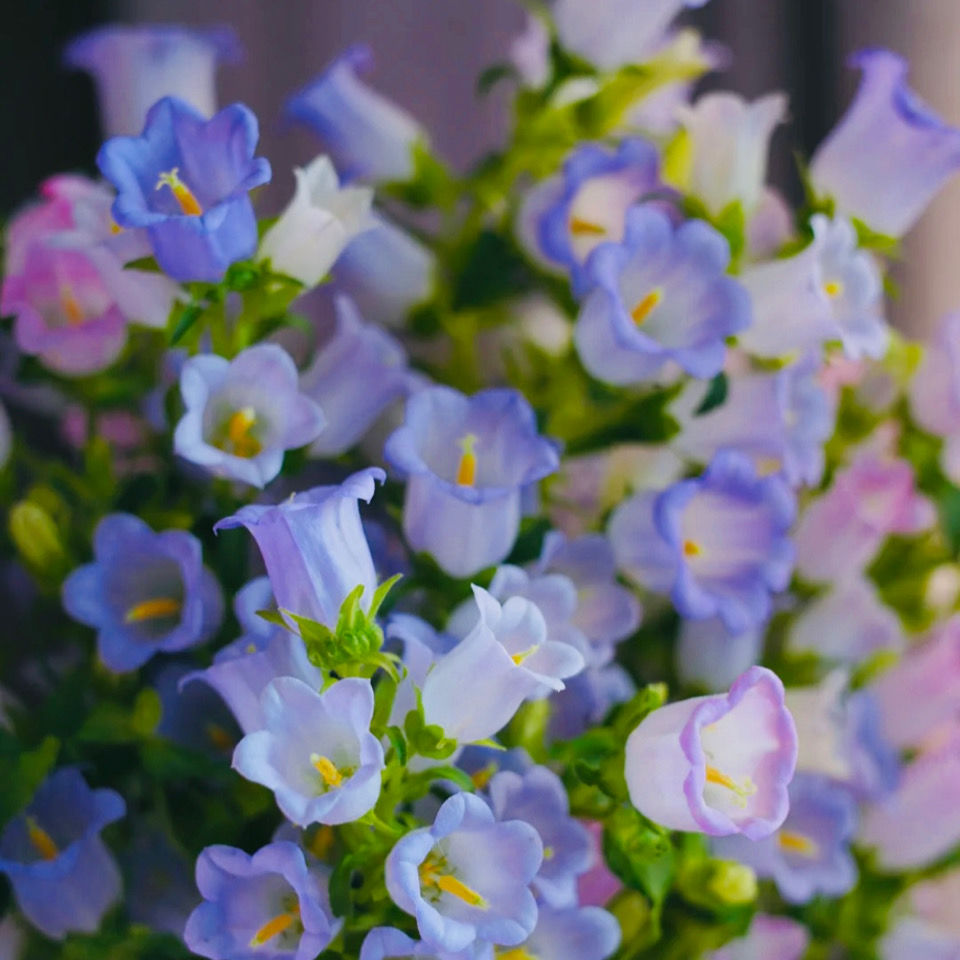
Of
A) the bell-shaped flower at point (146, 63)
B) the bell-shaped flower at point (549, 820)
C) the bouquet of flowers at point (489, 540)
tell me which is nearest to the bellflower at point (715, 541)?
the bouquet of flowers at point (489, 540)

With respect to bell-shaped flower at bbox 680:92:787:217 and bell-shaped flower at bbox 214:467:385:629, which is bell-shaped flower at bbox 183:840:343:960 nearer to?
bell-shaped flower at bbox 214:467:385:629

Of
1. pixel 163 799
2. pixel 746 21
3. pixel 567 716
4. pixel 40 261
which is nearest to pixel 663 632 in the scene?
pixel 567 716

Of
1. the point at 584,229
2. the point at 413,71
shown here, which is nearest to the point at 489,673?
the point at 584,229

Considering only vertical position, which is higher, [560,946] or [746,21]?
[746,21]

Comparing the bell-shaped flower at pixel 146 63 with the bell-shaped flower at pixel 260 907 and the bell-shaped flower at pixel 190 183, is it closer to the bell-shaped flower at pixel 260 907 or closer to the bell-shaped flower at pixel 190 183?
the bell-shaped flower at pixel 190 183

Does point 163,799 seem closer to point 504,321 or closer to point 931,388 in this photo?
point 504,321

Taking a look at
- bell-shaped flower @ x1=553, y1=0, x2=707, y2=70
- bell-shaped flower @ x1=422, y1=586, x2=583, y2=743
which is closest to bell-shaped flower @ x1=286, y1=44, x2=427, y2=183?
bell-shaped flower @ x1=553, y1=0, x2=707, y2=70

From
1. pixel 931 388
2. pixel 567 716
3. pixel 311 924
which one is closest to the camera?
pixel 311 924
